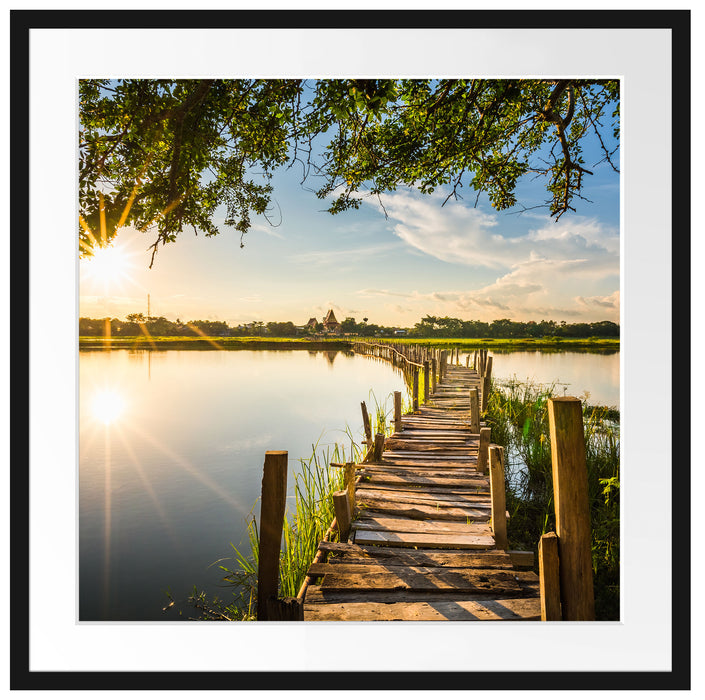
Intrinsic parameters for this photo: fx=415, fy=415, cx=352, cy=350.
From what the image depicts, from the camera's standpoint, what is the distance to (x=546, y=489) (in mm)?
5656

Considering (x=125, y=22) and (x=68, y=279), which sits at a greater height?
(x=125, y=22)

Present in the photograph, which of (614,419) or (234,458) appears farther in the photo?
(614,419)

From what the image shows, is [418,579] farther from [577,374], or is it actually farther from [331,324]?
[331,324]

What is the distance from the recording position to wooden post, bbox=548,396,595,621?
1.39 meters

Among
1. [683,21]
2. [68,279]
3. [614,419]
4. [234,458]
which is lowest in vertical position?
[234,458]

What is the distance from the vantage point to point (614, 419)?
10.6 metres

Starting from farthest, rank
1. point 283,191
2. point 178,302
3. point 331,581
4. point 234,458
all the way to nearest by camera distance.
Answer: point 234,458 → point 178,302 → point 283,191 → point 331,581

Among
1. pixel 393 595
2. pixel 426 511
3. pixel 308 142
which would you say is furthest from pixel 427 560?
pixel 308 142

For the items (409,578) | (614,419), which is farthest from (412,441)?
(614,419)

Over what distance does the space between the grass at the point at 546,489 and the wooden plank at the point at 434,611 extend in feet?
2.86

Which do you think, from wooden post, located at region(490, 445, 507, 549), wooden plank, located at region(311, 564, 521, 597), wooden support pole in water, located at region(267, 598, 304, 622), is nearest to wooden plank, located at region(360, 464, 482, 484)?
wooden post, located at region(490, 445, 507, 549)

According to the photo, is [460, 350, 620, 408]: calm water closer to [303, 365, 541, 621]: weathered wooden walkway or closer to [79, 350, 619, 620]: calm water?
[79, 350, 619, 620]: calm water
